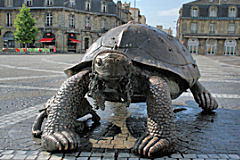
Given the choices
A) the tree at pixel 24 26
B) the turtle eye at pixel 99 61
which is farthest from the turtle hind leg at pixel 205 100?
the tree at pixel 24 26

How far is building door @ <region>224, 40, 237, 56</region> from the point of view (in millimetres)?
48438

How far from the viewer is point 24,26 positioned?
3944 cm

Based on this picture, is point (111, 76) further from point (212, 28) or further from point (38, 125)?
point (212, 28)

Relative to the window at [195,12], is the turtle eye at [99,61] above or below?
below

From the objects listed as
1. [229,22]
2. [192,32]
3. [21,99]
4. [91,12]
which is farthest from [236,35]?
[21,99]

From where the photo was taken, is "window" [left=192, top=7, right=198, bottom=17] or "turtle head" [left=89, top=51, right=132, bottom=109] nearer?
"turtle head" [left=89, top=51, right=132, bottom=109]

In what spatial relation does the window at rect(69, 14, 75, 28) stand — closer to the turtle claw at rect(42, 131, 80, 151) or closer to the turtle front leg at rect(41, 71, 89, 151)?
the turtle front leg at rect(41, 71, 89, 151)

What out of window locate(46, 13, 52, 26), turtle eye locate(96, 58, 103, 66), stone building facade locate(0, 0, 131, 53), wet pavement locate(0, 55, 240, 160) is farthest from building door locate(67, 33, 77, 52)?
turtle eye locate(96, 58, 103, 66)

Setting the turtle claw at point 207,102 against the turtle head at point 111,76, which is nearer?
the turtle head at point 111,76

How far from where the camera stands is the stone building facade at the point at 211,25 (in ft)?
157

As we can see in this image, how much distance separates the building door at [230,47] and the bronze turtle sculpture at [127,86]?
49694 millimetres

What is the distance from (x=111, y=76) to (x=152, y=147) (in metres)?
0.80

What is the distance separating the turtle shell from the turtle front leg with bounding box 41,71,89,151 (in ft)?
1.63

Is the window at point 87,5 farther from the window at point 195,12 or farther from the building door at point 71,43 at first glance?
the window at point 195,12
